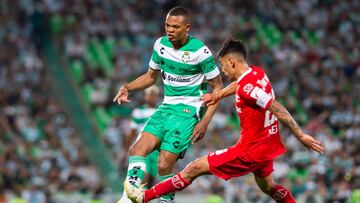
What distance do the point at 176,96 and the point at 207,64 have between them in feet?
2.00

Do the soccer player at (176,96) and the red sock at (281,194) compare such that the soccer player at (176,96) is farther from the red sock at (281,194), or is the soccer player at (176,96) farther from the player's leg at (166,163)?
the red sock at (281,194)

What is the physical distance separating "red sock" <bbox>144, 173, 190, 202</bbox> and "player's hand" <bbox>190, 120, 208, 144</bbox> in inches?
20.6

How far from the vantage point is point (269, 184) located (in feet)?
36.3

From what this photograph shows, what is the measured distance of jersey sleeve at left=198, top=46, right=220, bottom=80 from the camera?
11.2 meters

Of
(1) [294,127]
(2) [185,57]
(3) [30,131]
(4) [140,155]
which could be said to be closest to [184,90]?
(2) [185,57]

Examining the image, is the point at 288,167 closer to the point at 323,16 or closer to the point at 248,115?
the point at 323,16

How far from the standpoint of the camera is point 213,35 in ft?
85.7

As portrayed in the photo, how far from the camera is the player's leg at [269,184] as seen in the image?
10914mm

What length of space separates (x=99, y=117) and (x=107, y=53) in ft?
7.98

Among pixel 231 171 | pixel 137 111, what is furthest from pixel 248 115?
pixel 137 111

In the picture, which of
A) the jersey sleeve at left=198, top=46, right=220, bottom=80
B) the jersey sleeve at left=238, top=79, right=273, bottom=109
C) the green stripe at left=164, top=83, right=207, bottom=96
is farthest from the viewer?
the green stripe at left=164, top=83, right=207, bottom=96

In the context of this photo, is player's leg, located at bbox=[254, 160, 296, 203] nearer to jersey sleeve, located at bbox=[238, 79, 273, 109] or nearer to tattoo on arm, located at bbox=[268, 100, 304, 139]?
tattoo on arm, located at bbox=[268, 100, 304, 139]

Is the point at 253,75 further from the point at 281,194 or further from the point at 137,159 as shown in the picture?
the point at 137,159

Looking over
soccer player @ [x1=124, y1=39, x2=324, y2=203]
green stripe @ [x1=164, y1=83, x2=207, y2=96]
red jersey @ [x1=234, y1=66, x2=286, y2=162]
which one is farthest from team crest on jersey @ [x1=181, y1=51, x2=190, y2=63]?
red jersey @ [x1=234, y1=66, x2=286, y2=162]
